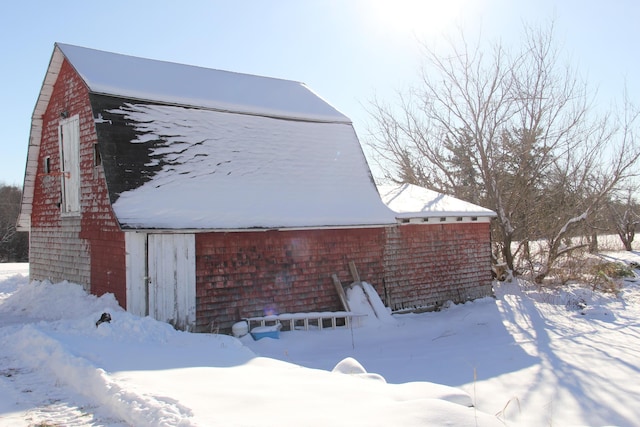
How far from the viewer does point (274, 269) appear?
1070 cm

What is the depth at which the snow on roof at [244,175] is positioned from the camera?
9.64m

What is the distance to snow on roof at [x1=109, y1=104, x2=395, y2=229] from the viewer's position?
380 inches

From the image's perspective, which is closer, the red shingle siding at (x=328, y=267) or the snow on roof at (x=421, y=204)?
the red shingle siding at (x=328, y=267)

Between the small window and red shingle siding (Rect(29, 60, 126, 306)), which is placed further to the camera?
the small window

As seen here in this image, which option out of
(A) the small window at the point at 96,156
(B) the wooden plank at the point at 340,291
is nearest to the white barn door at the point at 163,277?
(A) the small window at the point at 96,156

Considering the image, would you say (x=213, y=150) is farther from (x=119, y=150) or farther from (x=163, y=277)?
(x=163, y=277)

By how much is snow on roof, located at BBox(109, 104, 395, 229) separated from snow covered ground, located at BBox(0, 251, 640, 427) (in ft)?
6.66

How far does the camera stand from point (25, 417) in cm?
435

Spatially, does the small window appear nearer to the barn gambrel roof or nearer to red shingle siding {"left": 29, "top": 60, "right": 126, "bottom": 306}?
red shingle siding {"left": 29, "top": 60, "right": 126, "bottom": 306}

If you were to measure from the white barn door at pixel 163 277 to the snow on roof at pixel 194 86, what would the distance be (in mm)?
3398

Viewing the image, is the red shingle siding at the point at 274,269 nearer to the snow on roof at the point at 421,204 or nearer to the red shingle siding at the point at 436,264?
the red shingle siding at the point at 436,264

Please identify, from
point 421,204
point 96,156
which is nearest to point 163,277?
point 96,156

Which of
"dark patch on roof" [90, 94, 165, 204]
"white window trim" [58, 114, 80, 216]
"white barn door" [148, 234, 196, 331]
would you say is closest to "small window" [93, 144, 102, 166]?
"dark patch on roof" [90, 94, 165, 204]

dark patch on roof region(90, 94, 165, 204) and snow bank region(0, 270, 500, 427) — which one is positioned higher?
dark patch on roof region(90, 94, 165, 204)
